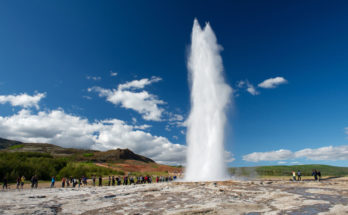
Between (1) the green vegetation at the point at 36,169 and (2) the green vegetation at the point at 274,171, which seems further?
(2) the green vegetation at the point at 274,171

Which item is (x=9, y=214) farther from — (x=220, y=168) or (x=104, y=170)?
(x=104, y=170)

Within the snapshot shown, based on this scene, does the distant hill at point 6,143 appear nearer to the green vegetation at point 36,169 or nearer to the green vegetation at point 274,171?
the green vegetation at point 36,169

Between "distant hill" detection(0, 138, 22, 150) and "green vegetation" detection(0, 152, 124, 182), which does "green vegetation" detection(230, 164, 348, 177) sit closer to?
"green vegetation" detection(0, 152, 124, 182)

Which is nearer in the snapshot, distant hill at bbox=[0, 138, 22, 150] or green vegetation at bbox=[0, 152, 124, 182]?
green vegetation at bbox=[0, 152, 124, 182]

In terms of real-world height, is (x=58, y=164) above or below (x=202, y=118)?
below

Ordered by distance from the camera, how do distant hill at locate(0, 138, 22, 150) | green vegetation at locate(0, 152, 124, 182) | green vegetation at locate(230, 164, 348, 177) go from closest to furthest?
1. green vegetation at locate(0, 152, 124, 182)
2. green vegetation at locate(230, 164, 348, 177)
3. distant hill at locate(0, 138, 22, 150)

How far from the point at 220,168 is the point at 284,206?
15.8 metres

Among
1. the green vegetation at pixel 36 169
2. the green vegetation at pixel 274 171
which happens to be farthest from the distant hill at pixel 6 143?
the green vegetation at pixel 274 171

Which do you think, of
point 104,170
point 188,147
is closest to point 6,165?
point 104,170

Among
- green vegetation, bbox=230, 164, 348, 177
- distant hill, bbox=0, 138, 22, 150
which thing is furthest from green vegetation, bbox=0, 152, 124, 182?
distant hill, bbox=0, 138, 22, 150

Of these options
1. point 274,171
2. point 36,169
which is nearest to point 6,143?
point 36,169

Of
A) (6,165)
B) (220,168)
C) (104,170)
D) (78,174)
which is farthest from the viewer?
(104,170)

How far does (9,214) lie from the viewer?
927cm

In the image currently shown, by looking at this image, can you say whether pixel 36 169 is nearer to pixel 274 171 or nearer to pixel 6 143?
pixel 274 171
